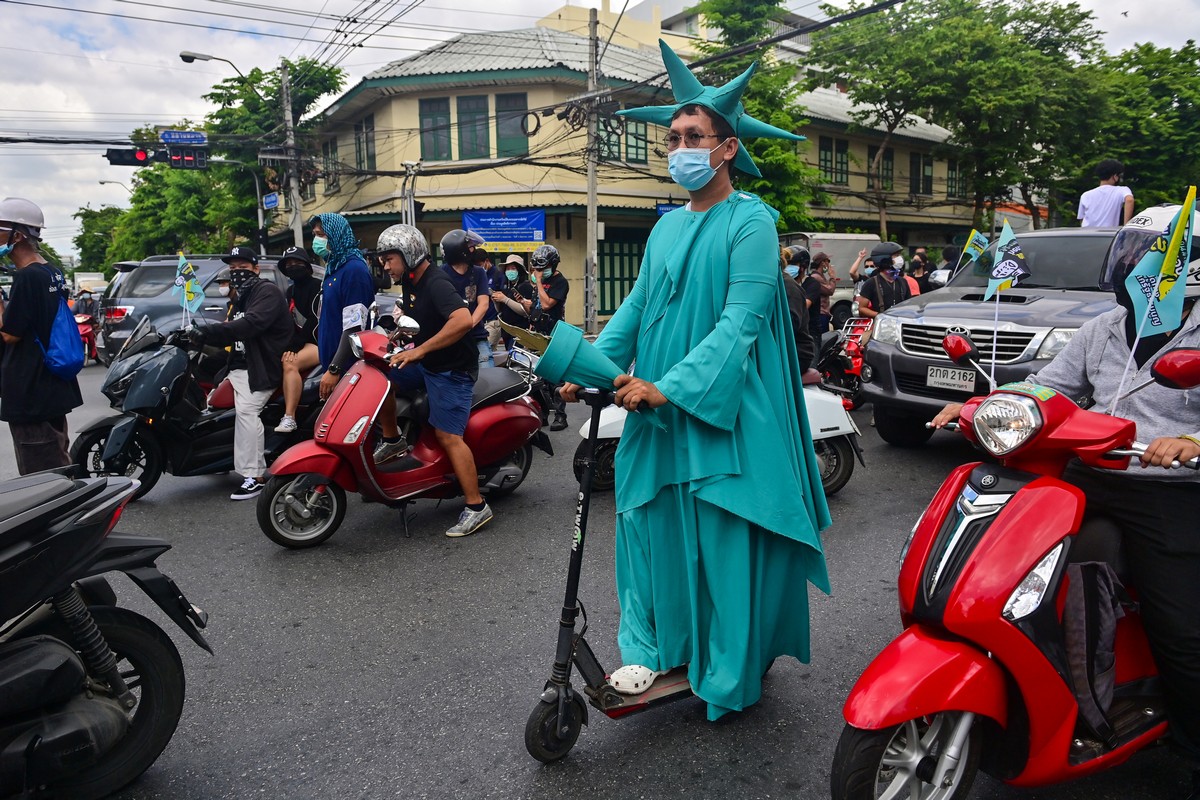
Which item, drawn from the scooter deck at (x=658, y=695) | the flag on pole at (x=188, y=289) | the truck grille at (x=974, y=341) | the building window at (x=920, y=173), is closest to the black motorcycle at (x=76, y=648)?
the scooter deck at (x=658, y=695)

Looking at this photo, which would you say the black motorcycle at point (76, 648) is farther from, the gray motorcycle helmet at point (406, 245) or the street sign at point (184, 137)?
the street sign at point (184, 137)

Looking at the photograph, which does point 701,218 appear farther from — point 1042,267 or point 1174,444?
point 1042,267

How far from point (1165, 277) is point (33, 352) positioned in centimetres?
505

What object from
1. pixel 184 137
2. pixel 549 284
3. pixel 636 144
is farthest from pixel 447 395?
pixel 184 137

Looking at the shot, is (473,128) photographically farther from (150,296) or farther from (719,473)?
(719,473)

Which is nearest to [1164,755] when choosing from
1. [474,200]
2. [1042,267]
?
[1042,267]

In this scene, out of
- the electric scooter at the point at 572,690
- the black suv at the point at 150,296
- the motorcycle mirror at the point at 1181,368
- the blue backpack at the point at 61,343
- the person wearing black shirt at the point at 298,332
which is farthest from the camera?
the black suv at the point at 150,296

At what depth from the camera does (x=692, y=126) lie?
268 centimetres

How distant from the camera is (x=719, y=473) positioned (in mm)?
2598

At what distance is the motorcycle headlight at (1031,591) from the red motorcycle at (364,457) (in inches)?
137

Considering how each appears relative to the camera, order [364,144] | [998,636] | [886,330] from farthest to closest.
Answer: [364,144], [886,330], [998,636]

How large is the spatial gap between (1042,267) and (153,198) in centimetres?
4182

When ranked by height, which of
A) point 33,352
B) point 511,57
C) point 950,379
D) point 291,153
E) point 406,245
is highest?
point 511,57

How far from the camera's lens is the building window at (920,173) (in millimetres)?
33656
